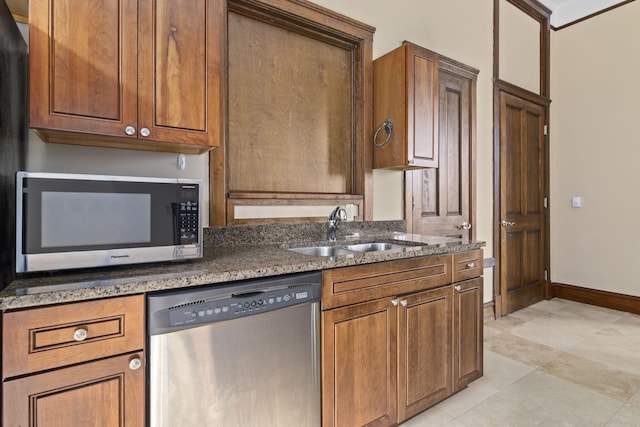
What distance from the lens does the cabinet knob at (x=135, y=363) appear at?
105cm

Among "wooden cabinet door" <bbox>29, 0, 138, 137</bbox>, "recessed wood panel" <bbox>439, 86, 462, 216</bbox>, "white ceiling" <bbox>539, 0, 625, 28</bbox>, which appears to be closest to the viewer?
"wooden cabinet door" <bbox>29, 0, 138, 137</bbox>

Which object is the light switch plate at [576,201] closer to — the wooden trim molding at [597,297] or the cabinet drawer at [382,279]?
the wooden trim molding at [597,297]

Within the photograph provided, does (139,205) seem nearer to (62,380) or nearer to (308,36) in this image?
(62,380)

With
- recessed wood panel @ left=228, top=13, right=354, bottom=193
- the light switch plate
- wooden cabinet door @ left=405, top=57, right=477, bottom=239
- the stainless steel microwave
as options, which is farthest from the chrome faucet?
the light switch plate

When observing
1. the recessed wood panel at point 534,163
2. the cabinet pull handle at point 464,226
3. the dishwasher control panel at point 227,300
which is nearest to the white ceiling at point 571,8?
the recessed wood panel at point 534,163

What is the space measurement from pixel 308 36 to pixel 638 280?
13.4 feet

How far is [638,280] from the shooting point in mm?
3512

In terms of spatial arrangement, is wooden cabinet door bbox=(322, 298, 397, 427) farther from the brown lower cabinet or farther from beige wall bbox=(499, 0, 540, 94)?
beige wall bbox=(499, 0, 540, 94)

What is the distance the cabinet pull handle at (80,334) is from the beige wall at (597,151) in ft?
15.5

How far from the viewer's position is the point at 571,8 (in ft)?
13.2

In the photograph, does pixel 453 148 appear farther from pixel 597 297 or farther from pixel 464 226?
pixel 597 297

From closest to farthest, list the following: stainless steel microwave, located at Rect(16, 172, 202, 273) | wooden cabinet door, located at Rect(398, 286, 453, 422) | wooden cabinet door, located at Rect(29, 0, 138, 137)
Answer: stainless steel microwave, located at Rect(16, 172, 202, 273)
wooden cabinet door, located at Rect(29, 0, 138, 137)
wooden cabinet door, located at Rect(398, 286, 453, 422)

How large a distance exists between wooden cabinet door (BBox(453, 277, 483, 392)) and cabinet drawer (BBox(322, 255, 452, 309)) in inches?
7.3

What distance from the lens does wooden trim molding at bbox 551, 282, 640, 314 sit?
3.54m
